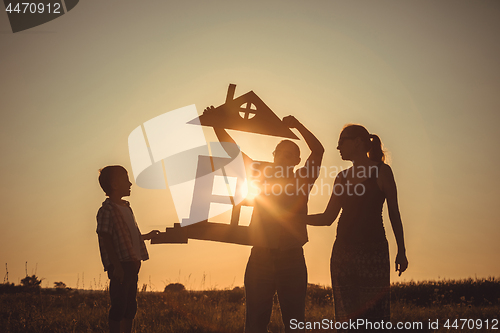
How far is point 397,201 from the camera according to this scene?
12.2 ft

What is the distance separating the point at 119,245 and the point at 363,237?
109 inches

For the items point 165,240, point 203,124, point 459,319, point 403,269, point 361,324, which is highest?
point 203,124

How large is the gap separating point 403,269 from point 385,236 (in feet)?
1.19

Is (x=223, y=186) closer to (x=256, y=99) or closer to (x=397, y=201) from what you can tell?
(x=256, y=99)

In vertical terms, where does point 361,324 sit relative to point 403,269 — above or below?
below

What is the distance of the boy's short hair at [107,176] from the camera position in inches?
195

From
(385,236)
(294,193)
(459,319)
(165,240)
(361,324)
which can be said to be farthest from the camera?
(459,319)

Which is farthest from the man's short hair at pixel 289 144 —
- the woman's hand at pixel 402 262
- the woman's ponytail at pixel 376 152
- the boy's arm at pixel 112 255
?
the boy's arm at pixel 112 255

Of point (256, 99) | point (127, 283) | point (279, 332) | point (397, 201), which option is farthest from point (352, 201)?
point (279, 332)

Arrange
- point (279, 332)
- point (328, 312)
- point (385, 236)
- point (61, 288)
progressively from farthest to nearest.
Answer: point (61, 288) → point (328, 312) → point (279, 332) → point (385, 236)

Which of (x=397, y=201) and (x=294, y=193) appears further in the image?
(x=294, y=193)

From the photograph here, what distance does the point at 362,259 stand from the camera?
359 centimetres

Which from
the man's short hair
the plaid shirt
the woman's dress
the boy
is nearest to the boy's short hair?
the boy

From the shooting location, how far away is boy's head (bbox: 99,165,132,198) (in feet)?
16.3
